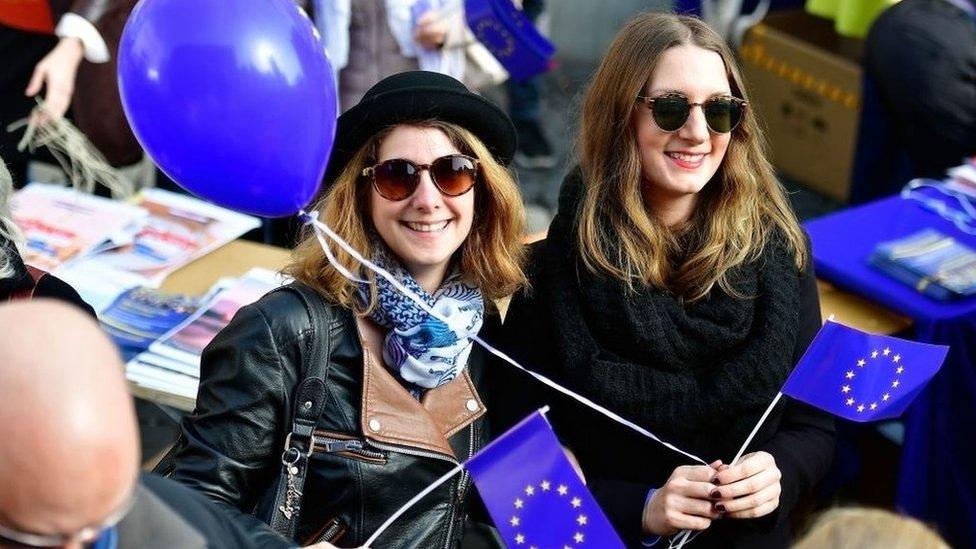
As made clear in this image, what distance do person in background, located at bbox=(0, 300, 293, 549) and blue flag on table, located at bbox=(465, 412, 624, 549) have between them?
3.24ft

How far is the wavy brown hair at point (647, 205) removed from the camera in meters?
2.62

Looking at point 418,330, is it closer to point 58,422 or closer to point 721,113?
point 721,113

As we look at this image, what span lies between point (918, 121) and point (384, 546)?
3.29 metres

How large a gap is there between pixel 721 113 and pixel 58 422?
5.71 ft

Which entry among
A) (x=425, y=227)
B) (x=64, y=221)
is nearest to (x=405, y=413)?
(x=425, y=227)

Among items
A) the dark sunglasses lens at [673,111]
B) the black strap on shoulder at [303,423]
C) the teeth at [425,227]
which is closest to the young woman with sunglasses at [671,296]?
the dark sunglasses lens at [673,111]

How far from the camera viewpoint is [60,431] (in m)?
1.15

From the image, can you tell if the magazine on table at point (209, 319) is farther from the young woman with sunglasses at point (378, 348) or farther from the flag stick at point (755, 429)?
the flag stick at point (755, 429)

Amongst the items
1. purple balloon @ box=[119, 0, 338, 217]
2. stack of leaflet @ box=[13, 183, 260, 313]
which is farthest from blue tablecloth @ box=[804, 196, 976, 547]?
purple balloon @ box=[119, 0, 338, 217]

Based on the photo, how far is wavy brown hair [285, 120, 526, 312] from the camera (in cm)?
232

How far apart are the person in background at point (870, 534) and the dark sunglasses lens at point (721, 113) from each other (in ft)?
4.25

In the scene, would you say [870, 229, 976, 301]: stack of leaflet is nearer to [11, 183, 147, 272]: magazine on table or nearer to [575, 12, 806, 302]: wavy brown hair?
[575, 12, 806, 302]: wavy brown hair

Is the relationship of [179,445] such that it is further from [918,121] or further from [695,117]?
[918,121]

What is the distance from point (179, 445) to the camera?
2230mm
